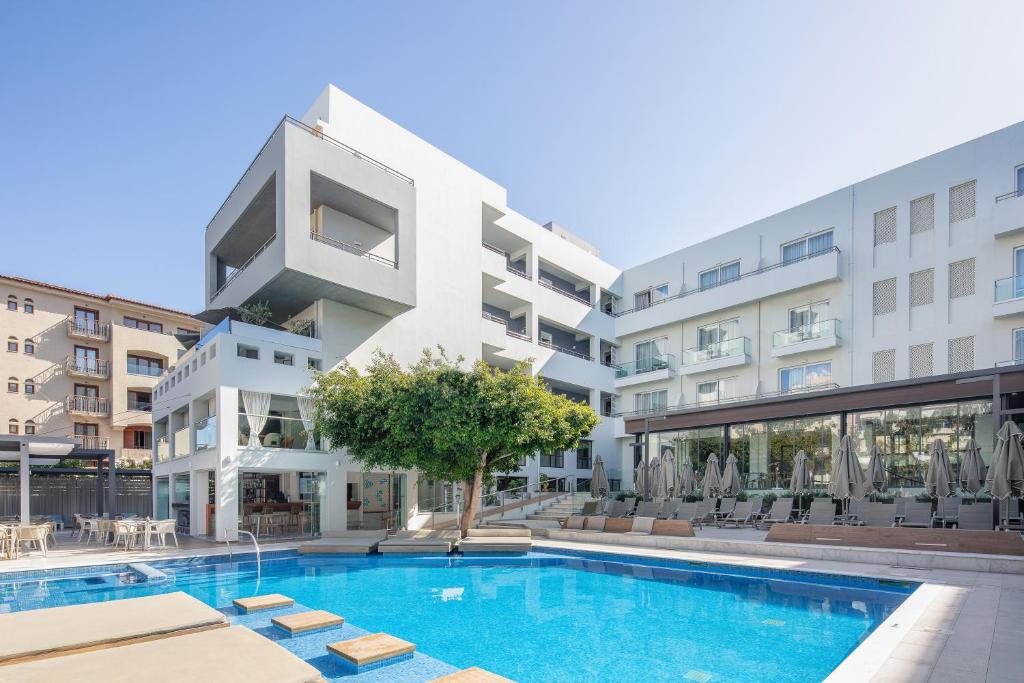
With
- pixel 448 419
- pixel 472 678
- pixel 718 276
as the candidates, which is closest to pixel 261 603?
pixel 472 678

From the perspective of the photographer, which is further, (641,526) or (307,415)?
(307,415)

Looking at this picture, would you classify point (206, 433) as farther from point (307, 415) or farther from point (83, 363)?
point (83, 363)

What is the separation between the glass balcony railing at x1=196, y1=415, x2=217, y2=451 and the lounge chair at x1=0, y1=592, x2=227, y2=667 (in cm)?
1069

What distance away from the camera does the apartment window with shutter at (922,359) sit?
69.1 ft

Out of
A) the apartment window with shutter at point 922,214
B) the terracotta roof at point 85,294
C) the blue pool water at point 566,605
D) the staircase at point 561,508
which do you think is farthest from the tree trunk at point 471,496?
the terracotta roof at point 85,294

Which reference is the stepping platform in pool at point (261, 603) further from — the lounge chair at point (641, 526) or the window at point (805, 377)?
the window at point (805, 377)

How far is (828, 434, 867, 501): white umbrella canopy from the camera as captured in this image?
1474 centimetres

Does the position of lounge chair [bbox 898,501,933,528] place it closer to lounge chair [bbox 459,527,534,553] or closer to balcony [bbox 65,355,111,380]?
lounge chair [bbox 459,527,534,553]

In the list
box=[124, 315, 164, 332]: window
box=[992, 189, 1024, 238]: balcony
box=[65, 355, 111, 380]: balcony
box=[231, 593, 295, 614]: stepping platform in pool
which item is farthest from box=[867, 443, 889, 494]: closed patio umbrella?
box=[124, 315, 164, 332]: window

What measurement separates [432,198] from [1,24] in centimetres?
1322

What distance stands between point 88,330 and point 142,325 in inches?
116

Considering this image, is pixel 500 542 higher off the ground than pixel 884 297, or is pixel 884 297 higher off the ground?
pixel 884 297

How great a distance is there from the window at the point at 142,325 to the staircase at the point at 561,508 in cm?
2561

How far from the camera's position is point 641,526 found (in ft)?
51.5
